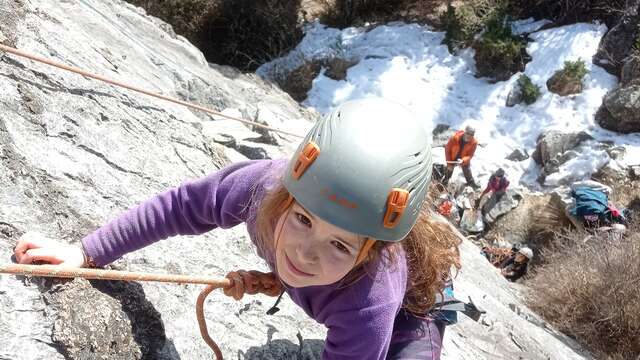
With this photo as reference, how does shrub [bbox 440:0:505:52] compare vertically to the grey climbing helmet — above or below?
below

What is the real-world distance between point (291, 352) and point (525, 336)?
91.8 inches

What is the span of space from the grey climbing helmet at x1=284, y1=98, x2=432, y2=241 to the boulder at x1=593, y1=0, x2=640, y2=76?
37.7ft

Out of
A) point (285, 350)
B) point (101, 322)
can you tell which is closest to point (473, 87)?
point (285, 350)

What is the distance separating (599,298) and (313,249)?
4.39m

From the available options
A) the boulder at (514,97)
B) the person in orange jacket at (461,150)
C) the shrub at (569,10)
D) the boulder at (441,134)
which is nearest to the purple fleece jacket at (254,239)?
the person in orange jacket at (461,150)

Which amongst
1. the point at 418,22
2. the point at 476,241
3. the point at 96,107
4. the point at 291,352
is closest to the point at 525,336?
the point at 291,352

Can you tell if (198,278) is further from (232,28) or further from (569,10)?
(569,10)

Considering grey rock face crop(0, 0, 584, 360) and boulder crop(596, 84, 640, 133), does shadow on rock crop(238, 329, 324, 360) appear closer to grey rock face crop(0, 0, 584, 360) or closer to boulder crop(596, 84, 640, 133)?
grey rock face crop(0, 0, 584, 360)

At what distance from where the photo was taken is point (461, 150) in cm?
914

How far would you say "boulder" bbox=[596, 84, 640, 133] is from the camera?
33.6 feet

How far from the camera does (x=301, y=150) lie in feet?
4.91

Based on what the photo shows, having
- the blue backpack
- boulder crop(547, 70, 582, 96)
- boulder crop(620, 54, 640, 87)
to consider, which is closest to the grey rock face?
the blue backpack

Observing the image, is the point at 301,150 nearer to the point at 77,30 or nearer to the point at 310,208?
the point at 310,208

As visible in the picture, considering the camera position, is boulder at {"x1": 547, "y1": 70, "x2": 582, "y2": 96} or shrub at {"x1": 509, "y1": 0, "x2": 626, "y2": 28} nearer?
boulder at {"x1": 547, "y1": 70, "x2": 582, "y2": 96}
